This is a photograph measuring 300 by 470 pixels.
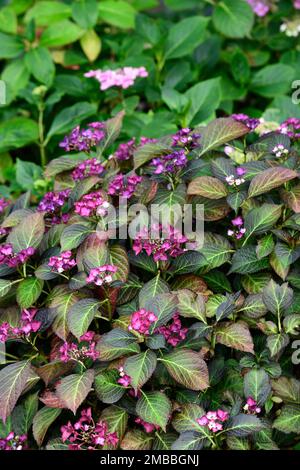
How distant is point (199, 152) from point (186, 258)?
1.25ft

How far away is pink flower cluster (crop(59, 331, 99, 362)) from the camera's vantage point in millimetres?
1796

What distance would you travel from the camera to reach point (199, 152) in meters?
2.16

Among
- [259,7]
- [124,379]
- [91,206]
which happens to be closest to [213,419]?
[124,379]

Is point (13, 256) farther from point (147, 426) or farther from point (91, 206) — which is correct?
point (147, 426)

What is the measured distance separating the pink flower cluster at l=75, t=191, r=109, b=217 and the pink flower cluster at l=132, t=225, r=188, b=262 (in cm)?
14

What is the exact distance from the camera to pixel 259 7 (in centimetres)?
363

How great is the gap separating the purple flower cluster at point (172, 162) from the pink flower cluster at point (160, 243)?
20cm

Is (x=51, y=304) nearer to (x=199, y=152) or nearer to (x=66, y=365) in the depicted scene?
(x=66, y=365)

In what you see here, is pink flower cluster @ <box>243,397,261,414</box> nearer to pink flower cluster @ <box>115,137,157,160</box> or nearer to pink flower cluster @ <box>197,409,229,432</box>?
pink flower cluster @ <box>197,409,229,432</box>

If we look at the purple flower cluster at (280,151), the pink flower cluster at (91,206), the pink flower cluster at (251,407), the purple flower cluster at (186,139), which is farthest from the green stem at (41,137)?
the pink flower cluster at (251,407)

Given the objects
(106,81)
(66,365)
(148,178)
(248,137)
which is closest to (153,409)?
(66,365)

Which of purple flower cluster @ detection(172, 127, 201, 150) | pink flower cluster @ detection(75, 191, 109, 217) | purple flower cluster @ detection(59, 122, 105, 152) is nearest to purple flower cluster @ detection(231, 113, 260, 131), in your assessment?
purple flower cluster @ detection(172, 127, 201, 150)

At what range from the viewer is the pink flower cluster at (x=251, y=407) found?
1772 mm

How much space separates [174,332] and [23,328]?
39cm
